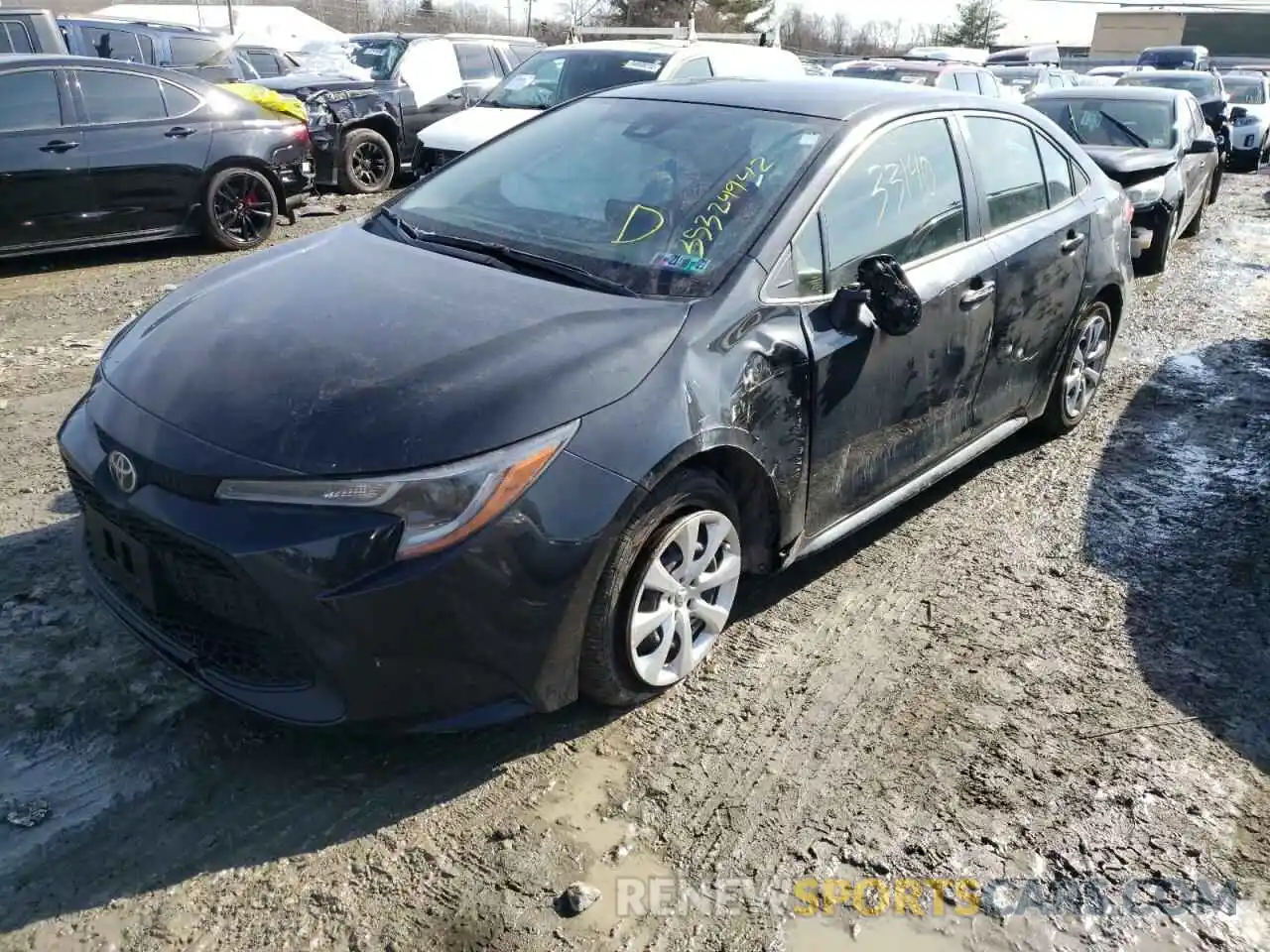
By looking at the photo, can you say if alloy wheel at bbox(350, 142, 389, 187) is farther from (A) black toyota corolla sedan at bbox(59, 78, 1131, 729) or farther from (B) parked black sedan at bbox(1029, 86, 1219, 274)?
(A) black toyota corolla sedan at bbox(59, 78, 1131, 729)

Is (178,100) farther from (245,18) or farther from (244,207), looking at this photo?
(245,18)

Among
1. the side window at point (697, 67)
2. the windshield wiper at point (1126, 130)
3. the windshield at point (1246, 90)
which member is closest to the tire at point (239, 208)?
the side window at point (697, 67)

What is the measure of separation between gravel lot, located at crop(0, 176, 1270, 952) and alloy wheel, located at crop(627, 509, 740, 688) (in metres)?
0.17

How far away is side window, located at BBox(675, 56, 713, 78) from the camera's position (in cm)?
1016

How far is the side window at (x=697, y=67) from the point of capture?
1016cm

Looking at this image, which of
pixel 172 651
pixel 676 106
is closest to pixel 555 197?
pixel 676 106

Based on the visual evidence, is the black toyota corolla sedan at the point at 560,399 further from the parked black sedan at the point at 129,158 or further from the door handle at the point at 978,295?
the parked black sedan at the point at 129,158

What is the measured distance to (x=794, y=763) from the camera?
289 cm

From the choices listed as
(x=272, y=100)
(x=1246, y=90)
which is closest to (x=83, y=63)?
(x=272, y=100)

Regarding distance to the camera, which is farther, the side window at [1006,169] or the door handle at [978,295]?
the side window at [1006,169]

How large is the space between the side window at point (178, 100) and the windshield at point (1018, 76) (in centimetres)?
1363

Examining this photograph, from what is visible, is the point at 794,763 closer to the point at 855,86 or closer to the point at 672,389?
the point at 672,389

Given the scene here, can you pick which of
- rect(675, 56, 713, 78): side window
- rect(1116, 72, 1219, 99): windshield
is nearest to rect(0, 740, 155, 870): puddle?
rect(675, 56, 713, 78): side window

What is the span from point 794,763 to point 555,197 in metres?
2.03
